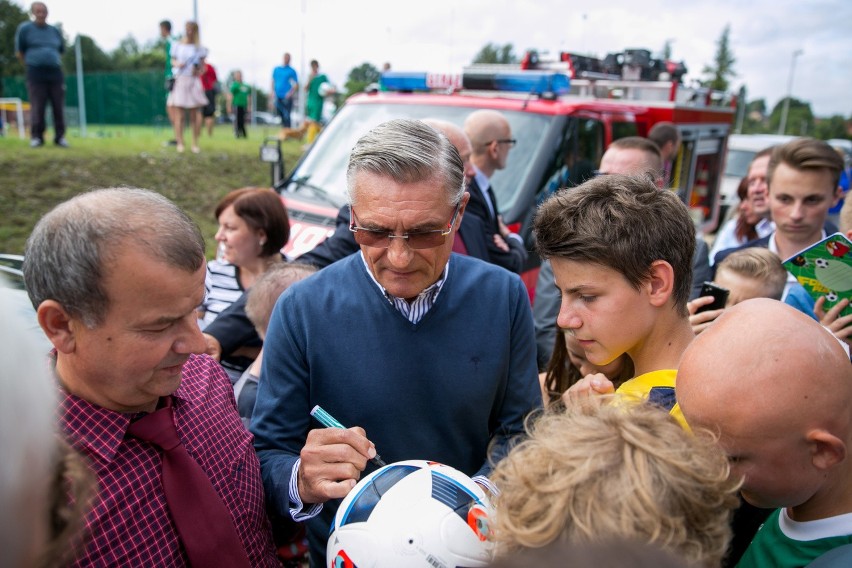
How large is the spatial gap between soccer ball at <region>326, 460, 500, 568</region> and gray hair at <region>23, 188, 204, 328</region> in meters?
0.74

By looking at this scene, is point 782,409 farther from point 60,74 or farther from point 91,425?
point 60,74

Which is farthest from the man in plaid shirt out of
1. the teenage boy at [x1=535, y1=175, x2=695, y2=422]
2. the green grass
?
the green grass

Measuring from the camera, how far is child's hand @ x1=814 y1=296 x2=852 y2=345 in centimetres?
267

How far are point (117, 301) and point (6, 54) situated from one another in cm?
4930

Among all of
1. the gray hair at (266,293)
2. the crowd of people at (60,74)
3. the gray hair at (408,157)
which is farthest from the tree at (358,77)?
the gray hair at (408,157)

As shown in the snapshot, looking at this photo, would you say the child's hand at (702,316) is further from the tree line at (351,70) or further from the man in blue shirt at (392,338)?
the tree line at (351,70)

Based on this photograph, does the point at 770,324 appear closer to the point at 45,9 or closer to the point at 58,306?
the point at 58,306

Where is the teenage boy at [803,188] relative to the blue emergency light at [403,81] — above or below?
below

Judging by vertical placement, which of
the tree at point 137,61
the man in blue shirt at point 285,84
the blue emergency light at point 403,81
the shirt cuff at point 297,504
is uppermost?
the tree at point 137,61

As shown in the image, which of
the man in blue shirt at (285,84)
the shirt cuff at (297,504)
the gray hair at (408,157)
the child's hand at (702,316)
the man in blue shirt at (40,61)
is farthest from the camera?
the man in blue shirt at (285,84)

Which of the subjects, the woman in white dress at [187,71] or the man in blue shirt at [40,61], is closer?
the man in blue shirt at [40,61]

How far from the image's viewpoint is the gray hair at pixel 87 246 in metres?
1.40

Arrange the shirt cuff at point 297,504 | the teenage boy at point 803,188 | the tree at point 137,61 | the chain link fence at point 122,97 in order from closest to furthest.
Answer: the shirt cuff at point 297,504 → the teenage boy at point 803,188 → the chain link fence at point 122,97 → the tree at point 137,61

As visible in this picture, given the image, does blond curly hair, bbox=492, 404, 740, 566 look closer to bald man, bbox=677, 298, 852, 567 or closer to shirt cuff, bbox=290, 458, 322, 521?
bald man, bbox=677, 298, 852, 567
